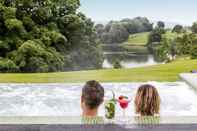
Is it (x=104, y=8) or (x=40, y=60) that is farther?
(x=104, y=8)

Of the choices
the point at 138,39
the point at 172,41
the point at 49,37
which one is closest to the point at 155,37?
the point at 172,41

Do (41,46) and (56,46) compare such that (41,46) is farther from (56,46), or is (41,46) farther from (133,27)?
(133,27)

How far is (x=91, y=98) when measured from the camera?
99.0 inches

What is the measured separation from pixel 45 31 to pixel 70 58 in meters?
0.96

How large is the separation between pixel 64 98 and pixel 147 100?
92.2 inches

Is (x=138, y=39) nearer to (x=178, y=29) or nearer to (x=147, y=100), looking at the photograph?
(x=178, y=29)

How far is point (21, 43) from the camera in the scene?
10797mm

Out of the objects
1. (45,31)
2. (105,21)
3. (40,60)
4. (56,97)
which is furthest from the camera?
(105,21)

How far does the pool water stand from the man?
3.90ft

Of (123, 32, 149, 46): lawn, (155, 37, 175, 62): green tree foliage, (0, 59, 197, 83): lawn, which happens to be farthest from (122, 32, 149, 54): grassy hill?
(0, 59, 197, 83): lawn

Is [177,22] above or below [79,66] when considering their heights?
above

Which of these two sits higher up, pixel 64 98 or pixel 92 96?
pixel 92 96

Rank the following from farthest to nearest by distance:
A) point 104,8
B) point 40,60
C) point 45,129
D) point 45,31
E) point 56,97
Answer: point 104,8, point 45,31, point 40,60, point 56,97, point 45,129

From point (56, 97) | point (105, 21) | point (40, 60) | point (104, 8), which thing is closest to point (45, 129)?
point (56, 97)
